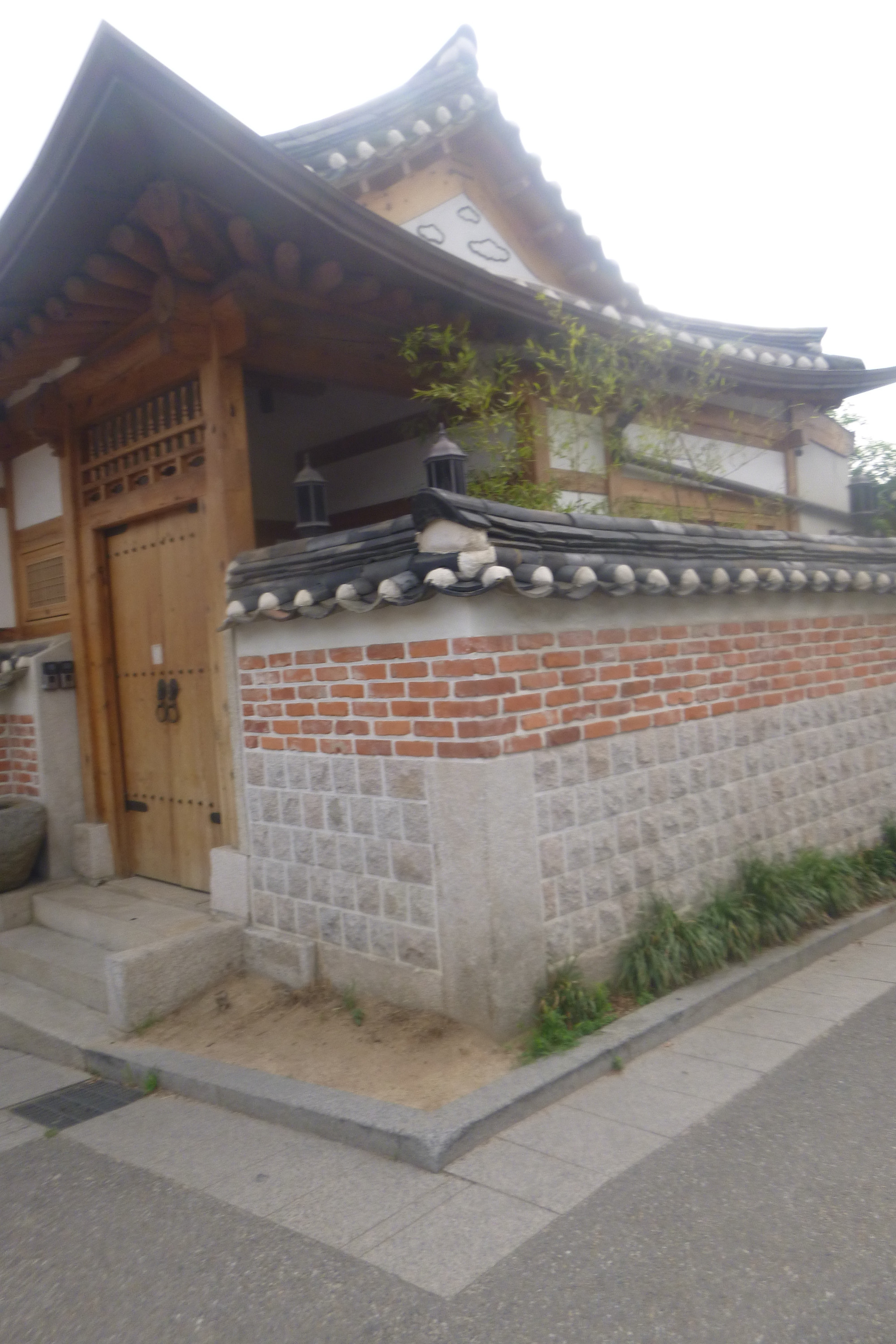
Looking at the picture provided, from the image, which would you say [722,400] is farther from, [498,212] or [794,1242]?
[794,1242]

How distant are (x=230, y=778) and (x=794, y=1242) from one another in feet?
11.7

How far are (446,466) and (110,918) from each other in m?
3.23

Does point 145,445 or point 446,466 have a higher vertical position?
point 145,445

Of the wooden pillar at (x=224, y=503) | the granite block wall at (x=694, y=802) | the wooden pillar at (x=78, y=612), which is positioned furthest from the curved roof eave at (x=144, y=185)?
the granite block wall at (x=694, y=802)

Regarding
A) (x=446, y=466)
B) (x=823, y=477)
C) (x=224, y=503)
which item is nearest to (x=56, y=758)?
(x=224, y=503)

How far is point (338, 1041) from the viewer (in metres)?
4.48

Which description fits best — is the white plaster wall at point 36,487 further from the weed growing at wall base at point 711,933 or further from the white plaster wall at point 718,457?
the weed growing at wall base at point 711,933

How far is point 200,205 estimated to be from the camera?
4465 millimetres

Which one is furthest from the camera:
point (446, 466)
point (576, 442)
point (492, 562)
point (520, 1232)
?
point (576, 442)

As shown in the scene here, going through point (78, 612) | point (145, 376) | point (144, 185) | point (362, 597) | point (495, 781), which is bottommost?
point (495, 781)

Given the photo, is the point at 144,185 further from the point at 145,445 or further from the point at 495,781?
the point at 495,781

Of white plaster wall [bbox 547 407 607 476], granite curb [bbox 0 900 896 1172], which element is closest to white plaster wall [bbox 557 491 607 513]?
white plaster wall [bbox 547 407 607 476]

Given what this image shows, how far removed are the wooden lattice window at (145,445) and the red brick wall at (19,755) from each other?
1.57 m

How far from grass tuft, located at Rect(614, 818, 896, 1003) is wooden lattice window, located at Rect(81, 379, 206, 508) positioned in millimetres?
3536
